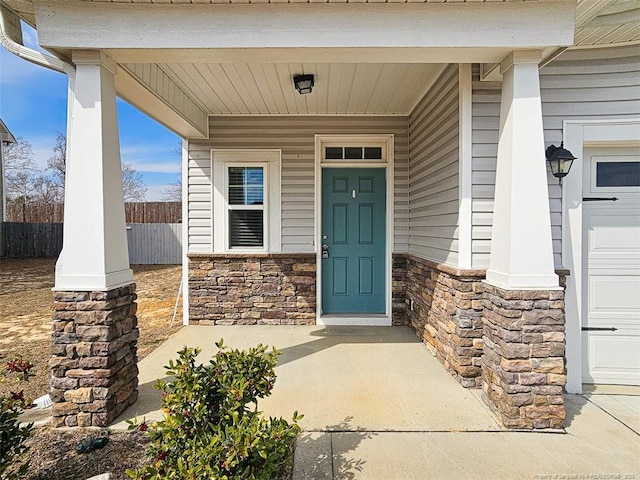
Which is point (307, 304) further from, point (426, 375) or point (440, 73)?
point (440, 73)

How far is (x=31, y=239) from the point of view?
13078 mm

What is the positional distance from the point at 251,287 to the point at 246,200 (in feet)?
3.77

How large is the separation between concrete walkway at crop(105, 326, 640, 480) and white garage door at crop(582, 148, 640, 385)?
36 centimetres

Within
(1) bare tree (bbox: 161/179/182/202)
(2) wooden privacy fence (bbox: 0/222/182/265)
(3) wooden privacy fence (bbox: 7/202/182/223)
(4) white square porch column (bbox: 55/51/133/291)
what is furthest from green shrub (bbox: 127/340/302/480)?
(1) bare tree (bbox: 161/179/182/202)

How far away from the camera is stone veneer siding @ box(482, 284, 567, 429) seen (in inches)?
93.4

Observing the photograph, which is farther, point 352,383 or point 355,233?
point 355,233

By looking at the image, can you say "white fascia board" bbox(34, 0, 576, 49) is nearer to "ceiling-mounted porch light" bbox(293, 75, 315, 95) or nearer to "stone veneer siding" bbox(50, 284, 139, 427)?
"ceiling-mounted porch light" bbox(293, 75, 315, 95)

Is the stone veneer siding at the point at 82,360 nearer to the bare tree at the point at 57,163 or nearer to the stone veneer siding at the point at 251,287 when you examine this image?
the stone veneer siding at the point at 251,287

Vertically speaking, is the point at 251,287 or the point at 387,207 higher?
the point at 387,207

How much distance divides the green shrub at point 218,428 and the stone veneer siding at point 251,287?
2.88 m

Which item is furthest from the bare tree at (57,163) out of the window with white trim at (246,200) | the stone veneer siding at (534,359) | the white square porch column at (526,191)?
the stone veneer siding at (534,359)

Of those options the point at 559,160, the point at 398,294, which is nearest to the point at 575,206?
the point at 559,160

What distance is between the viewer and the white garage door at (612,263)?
304 centimetres

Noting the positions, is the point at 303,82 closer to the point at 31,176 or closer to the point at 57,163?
the point at 31,176
